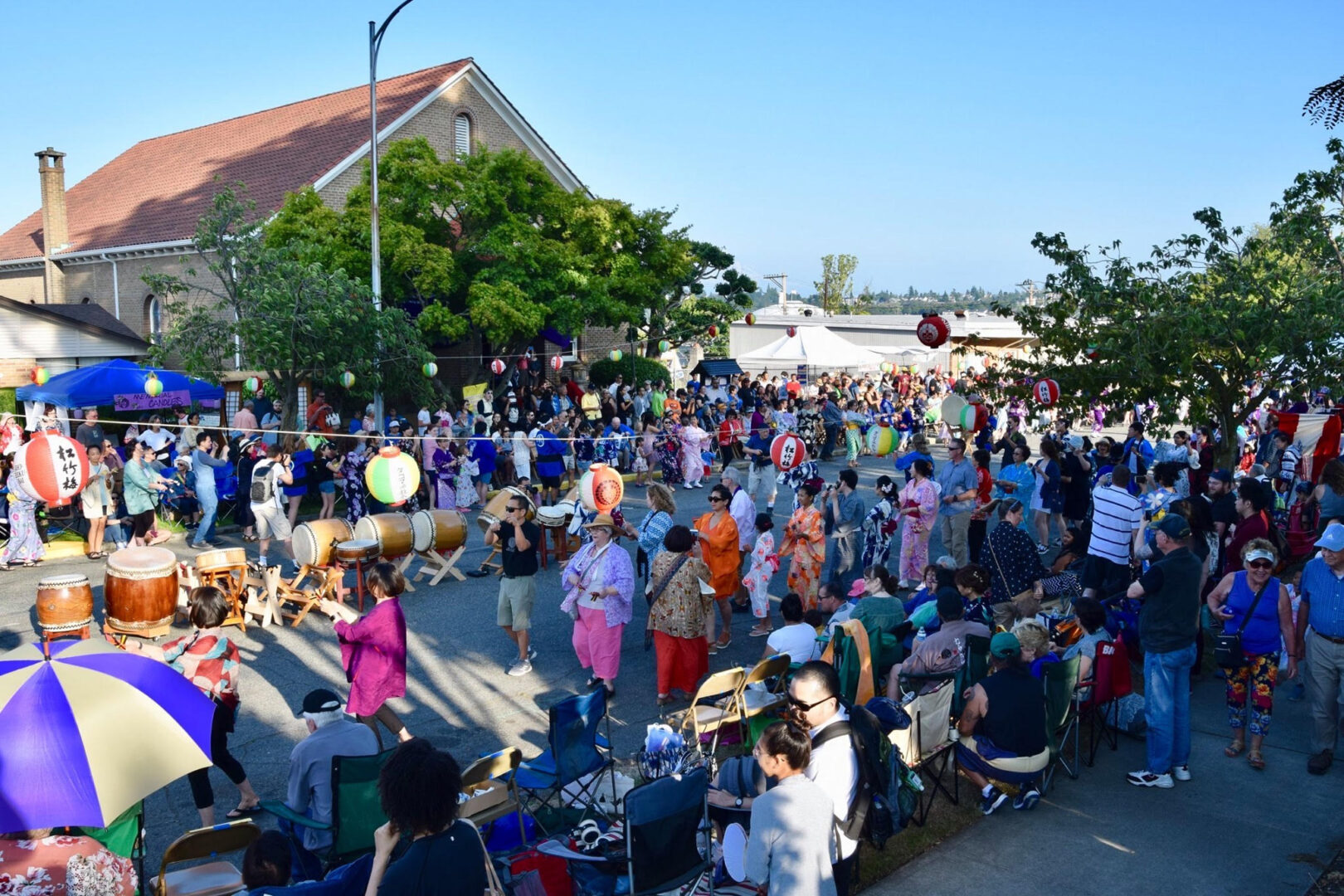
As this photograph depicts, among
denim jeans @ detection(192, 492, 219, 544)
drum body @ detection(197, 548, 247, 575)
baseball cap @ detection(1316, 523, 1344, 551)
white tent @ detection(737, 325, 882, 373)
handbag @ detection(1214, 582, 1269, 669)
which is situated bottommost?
denim jeans @ detection(192, 492, 219, 544)

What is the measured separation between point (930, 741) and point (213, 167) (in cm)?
2939

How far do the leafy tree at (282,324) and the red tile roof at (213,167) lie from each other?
7667 millimetres

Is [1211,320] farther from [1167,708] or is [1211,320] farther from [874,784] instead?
[874,784]

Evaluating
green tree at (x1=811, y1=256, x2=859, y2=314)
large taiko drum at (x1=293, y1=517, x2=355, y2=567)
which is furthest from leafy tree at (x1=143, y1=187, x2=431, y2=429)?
green tree at (x1=811, y1=256, x2=859, y2=314)

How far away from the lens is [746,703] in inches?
283

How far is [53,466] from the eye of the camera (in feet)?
31.3

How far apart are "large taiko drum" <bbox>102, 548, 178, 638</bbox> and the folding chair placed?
6.48m

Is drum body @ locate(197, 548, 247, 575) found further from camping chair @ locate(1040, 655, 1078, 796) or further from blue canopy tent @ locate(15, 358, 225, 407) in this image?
blue canopy tent @ locate(15, 358, 225, 407)

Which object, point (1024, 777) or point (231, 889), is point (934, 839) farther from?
point (231, 889)

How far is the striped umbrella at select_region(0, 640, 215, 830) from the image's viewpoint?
4316mm

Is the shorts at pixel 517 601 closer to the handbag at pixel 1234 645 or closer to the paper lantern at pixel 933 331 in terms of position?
the handbag at pixel 1234 645

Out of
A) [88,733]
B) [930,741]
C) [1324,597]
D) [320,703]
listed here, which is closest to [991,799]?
[930,741]

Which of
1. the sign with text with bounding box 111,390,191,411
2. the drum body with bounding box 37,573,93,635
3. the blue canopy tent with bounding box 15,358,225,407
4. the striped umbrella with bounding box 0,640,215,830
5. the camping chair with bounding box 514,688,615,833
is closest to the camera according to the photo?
the striped umbrella with bounding box 0,640,215,830

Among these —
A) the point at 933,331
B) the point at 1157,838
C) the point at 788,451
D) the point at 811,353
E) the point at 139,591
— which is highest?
the point at 933,331
